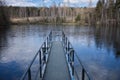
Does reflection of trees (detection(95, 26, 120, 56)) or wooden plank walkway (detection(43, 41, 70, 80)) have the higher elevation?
wooden plank walkway (detection(43, 41, 70, 80))

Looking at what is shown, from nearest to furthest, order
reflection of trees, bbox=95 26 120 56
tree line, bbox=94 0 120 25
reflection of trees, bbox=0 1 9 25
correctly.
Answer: reflection of trees, bbox=95 26 120 56, reflection of trees, bbox=0 1 9 25, tree line, bbox=94 0 120 25

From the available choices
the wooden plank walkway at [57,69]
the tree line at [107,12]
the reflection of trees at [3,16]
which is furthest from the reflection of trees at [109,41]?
the tree line at [107,12]

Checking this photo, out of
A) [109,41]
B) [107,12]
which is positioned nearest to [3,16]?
[107,12]

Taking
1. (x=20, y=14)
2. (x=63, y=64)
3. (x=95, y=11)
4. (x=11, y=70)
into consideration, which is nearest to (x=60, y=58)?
(x=63, y=64)

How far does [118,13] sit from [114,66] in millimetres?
58298

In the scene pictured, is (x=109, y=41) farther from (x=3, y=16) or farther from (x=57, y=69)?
(x=3, y=16)

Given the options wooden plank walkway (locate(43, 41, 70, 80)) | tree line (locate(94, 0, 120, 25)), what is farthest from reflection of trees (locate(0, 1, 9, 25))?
wooden plank walkway (locate(43, 41, 70, 80))

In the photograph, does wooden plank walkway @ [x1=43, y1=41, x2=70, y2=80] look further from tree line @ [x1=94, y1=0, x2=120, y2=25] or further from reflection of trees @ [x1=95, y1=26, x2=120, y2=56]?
tree line @ [x1=94, y1=0, x2=120, y2=25]

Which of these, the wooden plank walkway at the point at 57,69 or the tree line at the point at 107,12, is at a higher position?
the tree line at the point at 107,12

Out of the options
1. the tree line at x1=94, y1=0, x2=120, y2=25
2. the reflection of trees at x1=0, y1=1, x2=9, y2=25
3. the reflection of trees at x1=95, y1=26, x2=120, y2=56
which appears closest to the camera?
the reflection of trees at x1=95, y1=26, x2=120, y2=56

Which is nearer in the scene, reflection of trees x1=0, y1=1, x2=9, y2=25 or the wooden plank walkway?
the wooden plank walkway

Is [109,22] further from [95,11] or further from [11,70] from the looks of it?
[11,70]

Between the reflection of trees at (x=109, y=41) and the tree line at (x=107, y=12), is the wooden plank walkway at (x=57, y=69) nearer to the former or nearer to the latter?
the reflection of trees at (x=109, y=41)

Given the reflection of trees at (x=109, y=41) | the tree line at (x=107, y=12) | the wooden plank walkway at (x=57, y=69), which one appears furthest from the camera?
the tree line at (x=107, y=12)
